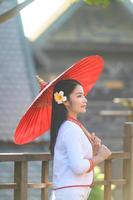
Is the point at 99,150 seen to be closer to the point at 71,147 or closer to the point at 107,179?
the point at 71,147

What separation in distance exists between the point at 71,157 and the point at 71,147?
0.06m

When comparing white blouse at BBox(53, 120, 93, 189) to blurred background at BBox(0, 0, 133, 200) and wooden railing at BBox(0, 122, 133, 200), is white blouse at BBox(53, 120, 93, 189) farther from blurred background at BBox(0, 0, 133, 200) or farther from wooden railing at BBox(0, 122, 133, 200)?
blurred background at BBox(0, 0, 133, 200)

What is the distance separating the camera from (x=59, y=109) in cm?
541

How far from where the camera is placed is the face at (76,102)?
5359 mm

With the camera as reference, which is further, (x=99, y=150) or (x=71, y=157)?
(x=99, y=150)

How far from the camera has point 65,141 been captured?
17.1 ft

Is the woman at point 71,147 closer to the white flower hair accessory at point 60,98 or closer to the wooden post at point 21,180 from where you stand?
the white flower hair accessory at point 60,98

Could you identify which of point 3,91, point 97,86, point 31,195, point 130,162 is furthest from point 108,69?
point 130,162

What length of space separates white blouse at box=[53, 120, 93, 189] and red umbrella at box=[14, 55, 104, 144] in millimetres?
345

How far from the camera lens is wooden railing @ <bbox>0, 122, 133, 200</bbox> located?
5926mm

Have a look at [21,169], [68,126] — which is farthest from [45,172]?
[68,126]

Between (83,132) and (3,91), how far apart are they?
6.05m

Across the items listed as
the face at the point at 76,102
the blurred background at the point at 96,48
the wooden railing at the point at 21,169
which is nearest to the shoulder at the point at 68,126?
the face at the point at 76,102

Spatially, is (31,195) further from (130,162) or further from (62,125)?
(62,125)
